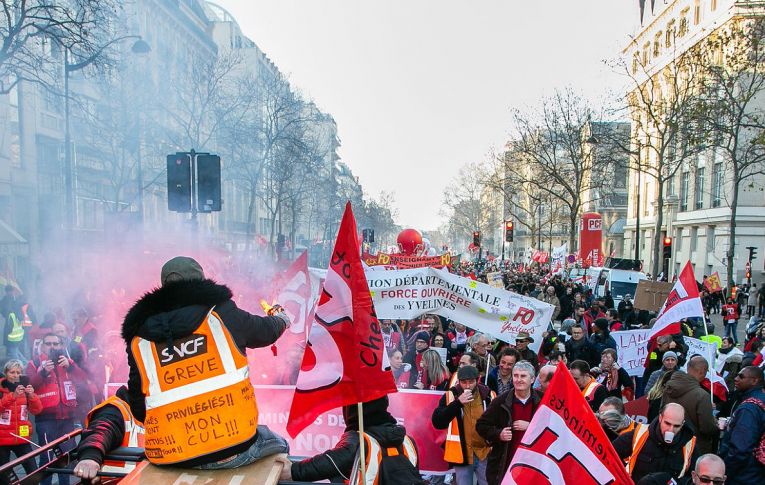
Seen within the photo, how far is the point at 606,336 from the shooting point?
10.0m

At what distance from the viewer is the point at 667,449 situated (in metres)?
4.19

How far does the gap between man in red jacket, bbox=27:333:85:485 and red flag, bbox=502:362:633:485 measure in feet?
18.1

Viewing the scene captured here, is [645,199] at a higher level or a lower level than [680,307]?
higher

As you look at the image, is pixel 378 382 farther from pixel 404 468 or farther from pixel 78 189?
pixel 78 189

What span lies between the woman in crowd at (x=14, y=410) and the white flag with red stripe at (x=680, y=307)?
7740 millimetres

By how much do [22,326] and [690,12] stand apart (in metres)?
41.7

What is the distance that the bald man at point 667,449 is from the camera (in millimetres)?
4121

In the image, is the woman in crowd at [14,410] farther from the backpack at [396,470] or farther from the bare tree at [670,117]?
the bare tree at [670,117]

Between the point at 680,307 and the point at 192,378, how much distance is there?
24.1 feet

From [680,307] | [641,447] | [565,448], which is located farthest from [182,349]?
[680,307]

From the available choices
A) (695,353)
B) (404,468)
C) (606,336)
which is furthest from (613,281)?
(404,468)

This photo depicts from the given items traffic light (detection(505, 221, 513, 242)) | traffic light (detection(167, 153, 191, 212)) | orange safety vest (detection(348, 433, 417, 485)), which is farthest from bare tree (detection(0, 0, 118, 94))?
traffic light (detection(505, 221, 513, 242))

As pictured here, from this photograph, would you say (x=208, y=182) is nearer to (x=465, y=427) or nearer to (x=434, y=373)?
(x=434, y=373)

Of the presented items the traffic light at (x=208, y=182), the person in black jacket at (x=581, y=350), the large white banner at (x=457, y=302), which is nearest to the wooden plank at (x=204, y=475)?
the large white banner at (x=457, y=302)
